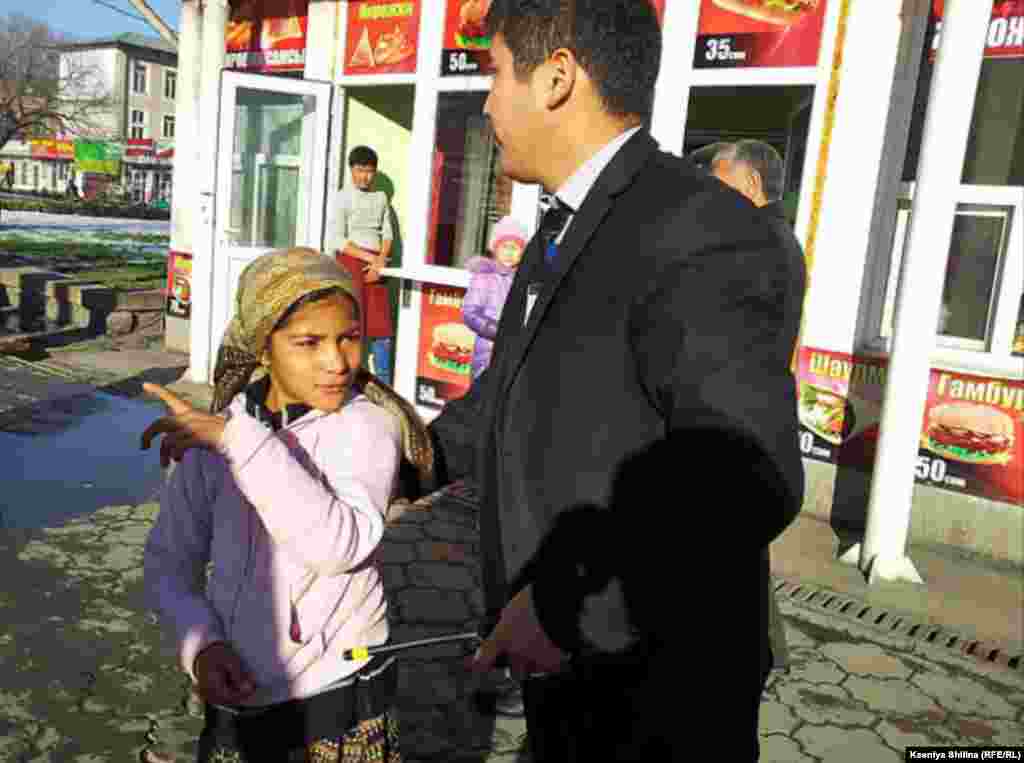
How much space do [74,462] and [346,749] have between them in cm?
482

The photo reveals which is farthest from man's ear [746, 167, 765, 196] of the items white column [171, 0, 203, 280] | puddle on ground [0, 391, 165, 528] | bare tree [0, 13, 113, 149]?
bare tree [0, 13, 113, 149]

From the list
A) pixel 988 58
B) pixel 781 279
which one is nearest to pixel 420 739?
pixel 781 279

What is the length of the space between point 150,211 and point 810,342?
139 feet

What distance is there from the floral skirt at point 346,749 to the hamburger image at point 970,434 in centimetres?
447

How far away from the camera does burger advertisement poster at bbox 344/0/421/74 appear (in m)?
7.33

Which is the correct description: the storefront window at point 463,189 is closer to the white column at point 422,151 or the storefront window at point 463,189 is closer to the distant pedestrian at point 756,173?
the white column at point 422,151

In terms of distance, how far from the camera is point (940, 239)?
4.46m

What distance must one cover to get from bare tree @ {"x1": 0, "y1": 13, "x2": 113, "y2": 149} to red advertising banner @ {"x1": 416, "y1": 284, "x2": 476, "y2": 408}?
1567 inches

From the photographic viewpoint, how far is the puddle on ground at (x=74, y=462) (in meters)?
5.02

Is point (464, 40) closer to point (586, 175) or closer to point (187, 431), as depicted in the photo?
point (586, 175)

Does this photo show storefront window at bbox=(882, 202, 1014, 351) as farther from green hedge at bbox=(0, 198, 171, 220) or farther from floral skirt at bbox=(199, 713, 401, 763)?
green hedge at bbox=(0, 198, 171, 220)

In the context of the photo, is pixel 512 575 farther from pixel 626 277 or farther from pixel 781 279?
pixel 781 279

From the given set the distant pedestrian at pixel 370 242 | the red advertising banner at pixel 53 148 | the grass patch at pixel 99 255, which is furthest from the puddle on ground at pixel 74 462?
the red advertising banner at pixel 53 148

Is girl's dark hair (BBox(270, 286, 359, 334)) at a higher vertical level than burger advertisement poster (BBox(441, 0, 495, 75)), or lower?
lower
